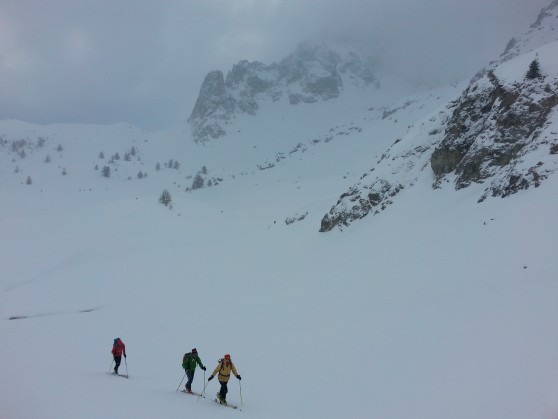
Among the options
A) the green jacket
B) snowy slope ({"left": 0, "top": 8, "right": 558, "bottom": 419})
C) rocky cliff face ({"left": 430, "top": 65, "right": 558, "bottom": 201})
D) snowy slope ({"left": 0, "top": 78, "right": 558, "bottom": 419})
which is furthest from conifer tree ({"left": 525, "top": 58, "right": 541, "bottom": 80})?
the green jacket

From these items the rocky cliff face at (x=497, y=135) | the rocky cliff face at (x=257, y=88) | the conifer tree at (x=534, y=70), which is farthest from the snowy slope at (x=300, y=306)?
the rocky cliff face at (x=257, y=88)

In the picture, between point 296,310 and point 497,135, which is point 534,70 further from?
point 296,310

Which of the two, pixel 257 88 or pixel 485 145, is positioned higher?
pixel 257 88

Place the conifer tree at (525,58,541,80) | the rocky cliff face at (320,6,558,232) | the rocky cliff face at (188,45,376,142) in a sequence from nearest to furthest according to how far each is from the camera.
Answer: the rocky cliff face at (320,6,558,232) → the conifer tree at (525,58,541,80) → the rocky cliff face at (188,45,376,142)

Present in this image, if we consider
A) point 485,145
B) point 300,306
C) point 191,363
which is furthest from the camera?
point 485,145

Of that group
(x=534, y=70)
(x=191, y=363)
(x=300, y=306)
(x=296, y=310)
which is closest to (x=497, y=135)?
(x=534, y=70)

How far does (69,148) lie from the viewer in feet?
399

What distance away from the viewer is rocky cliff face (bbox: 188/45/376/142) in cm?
16025

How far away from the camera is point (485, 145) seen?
2458 centimetres

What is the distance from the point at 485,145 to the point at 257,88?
160 metres

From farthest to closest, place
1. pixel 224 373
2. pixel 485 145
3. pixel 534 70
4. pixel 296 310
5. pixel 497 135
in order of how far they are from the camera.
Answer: pixel 485 145
pixel 497 135
pixel 534 70
pixel 296 310
pixel 224 373

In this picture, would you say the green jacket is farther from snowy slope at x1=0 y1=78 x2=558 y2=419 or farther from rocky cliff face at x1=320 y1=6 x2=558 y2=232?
rocky cliff face at x1=320 y1=6 x2=558 y2=232

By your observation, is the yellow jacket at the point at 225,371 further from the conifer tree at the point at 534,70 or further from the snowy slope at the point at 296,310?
the conifer tree at the point at 534,70

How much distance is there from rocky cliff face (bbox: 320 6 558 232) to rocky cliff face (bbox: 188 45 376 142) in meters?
123
